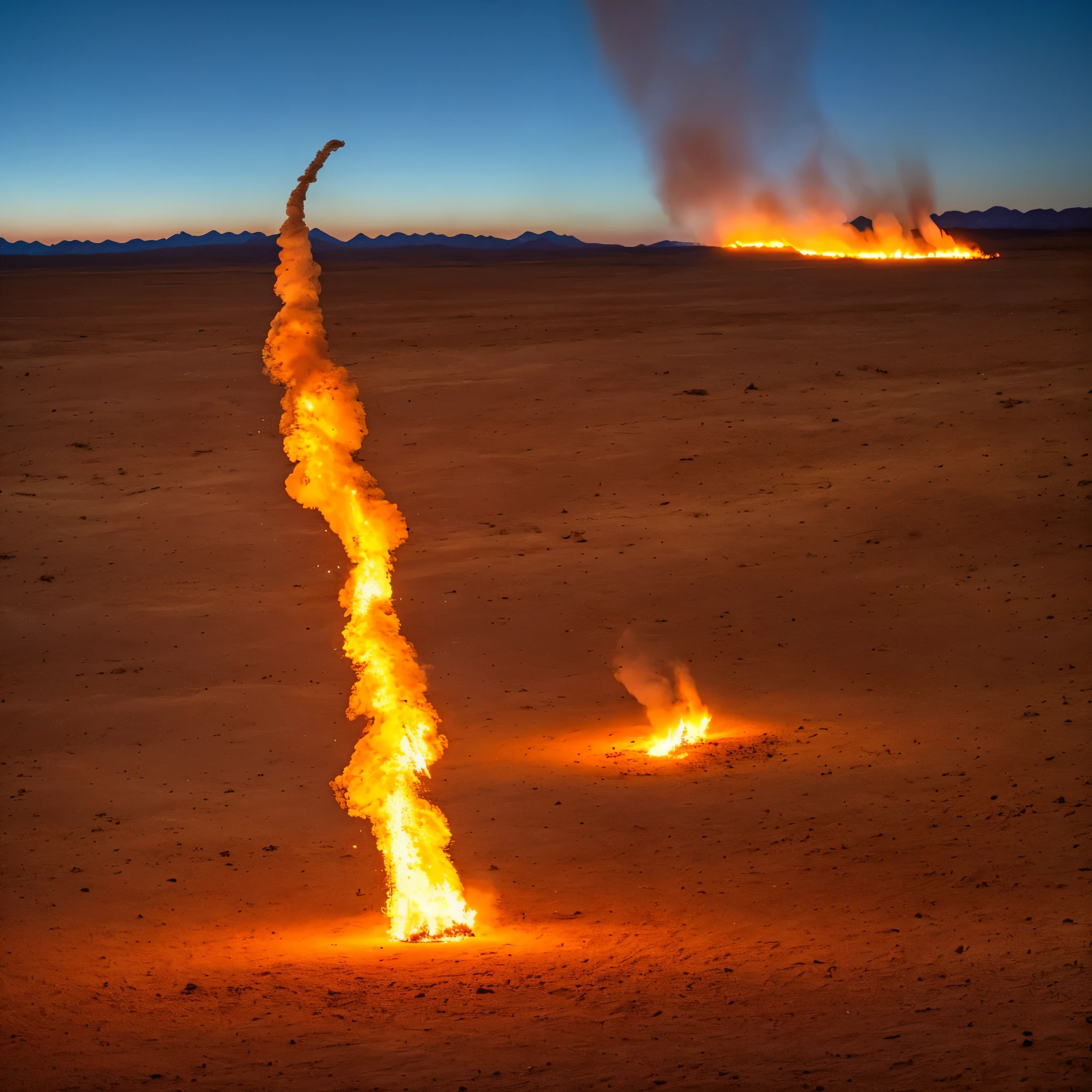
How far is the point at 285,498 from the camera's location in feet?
68.1

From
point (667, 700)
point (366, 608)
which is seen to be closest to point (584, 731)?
point (667, 700)

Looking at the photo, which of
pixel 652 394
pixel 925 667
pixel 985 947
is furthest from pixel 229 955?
pixel 652 394

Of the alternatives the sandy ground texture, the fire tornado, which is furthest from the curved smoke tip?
the sandy ground texture

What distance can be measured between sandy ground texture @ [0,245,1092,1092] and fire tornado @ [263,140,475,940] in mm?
493

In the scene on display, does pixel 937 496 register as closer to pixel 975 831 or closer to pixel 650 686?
pixel 650 686

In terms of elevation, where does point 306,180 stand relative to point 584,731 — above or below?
above

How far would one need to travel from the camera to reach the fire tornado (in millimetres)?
8406

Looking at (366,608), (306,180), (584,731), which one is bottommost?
(584,731)

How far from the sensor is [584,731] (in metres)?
12.0

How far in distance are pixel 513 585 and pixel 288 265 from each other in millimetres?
6533

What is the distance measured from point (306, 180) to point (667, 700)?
6.00m

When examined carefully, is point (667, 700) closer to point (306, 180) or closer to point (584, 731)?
point (584, 731)

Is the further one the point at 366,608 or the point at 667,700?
the point at 667,700

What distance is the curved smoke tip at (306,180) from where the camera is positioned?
1070cm
